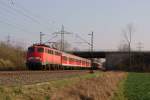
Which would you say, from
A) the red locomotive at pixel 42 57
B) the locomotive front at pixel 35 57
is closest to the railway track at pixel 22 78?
the locomotive front at pixel 35 57

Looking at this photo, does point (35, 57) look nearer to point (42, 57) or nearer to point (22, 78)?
point (42, 57)

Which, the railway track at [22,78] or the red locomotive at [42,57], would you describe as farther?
the red locomotive at [42,57]

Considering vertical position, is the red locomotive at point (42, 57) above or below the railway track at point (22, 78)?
above

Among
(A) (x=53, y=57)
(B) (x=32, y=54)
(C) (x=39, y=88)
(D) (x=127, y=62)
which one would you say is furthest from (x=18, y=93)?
(D) (x=127, y=62)

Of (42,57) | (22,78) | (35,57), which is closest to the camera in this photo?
(22,78)

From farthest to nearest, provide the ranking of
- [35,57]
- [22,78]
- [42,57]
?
[35,57] → [42,57] → [22,78]

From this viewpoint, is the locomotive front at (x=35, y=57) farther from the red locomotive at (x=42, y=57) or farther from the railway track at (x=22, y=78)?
the railway track at (x=22, y=78)

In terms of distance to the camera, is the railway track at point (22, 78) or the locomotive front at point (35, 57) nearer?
the railway track at point (22, 78)

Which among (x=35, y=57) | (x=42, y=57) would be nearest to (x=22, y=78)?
(x=42, y=57)

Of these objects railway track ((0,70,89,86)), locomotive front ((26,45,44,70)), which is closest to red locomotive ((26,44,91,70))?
locomotive front ((26,45,44,70))

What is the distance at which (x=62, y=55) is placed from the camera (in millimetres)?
59875

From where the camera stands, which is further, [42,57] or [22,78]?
[42,57]

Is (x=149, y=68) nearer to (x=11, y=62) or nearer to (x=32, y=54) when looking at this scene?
(x=11, y=62)

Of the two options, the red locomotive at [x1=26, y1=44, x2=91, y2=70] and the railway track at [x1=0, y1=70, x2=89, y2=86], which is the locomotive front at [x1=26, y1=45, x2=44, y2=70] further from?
the railway track at [x1=0, y1=70, x2=89, y2=86]
